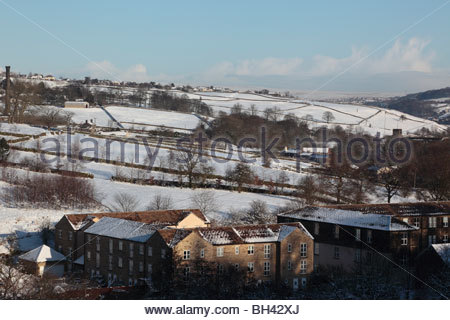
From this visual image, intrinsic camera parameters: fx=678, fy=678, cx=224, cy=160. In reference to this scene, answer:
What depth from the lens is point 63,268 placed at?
25172 mm

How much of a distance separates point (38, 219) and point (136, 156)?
59.3ft

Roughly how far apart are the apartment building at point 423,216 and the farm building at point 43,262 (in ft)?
38.6

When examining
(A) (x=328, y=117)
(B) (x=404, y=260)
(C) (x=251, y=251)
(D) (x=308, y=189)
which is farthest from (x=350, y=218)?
(A) (x=328, y=117)

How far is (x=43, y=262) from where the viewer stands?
962 inches

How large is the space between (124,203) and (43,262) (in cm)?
1156

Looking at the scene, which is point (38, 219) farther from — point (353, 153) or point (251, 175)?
point (353, 153)

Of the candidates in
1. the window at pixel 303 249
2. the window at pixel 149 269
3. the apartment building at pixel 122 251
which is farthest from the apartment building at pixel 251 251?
the window at pixel 149 269

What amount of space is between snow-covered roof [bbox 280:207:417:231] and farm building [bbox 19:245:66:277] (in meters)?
9.61

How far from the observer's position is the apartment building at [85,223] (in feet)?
85.9

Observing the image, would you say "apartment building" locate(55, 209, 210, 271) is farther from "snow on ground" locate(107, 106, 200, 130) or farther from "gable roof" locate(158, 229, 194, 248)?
"snow on ground" locate(107, 106, 200, 130)

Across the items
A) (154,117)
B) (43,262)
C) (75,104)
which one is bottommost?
(43,262)

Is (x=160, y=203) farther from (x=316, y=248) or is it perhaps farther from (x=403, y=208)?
(x=403, y=208)

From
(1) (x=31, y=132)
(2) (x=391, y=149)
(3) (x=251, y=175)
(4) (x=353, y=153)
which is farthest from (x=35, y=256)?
(2) (x=391, y=149)

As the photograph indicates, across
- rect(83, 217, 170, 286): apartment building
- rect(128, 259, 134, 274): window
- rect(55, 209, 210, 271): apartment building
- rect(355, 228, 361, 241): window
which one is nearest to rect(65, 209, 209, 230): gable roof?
rect(55, 209, 210, 271): apartment building
